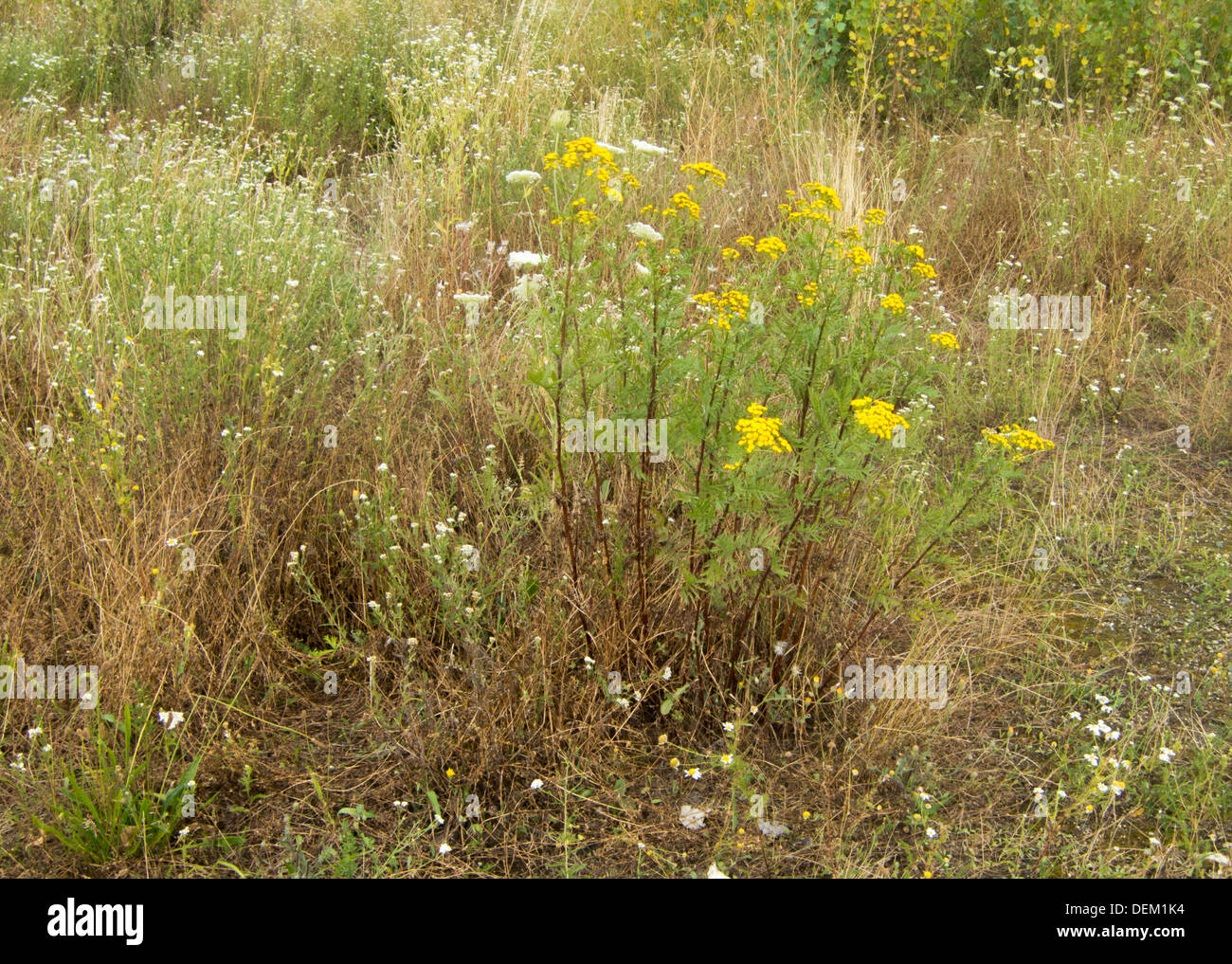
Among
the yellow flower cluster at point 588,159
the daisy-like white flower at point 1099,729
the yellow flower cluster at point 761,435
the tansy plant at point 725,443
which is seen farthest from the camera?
the daisy-like white flower at point 1099,729

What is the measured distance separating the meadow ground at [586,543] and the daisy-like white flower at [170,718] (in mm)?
18

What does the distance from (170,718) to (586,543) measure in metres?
1.23

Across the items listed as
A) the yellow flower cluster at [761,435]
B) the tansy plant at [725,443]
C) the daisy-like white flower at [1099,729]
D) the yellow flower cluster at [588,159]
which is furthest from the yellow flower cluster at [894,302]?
the daisy-like white flower at [1099,729]

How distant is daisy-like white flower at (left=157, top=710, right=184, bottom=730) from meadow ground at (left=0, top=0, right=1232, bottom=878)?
0.06 feet

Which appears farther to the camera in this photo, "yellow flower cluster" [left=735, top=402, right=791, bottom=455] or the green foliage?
the green foliage

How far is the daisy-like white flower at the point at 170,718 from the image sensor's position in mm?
2477

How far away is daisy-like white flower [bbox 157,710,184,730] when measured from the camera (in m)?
2.48

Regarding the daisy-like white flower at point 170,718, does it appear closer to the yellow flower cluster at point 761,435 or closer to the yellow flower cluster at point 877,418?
the yellow flower cluster at point 761,435

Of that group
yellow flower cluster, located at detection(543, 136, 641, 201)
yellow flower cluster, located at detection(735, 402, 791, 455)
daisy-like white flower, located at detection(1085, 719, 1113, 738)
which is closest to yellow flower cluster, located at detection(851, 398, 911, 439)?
yellow flower cluster, located at detection(735, 402, 791, 455)

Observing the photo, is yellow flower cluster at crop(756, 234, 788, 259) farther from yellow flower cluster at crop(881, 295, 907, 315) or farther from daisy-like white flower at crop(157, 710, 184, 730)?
daisy-like white flower at crop(157, 710, 184, 730)

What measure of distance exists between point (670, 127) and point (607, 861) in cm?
483

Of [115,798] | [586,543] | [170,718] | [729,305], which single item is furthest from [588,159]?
[115,798]

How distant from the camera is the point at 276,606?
9.92ft

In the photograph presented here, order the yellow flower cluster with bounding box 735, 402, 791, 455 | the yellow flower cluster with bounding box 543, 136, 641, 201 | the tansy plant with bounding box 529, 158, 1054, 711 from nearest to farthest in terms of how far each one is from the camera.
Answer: the yellow flower cluster with bounding box 735, 402, 791, 455
the yellow flower cluster with bounding box 543, 136, 641, 201
the tansy plant with bounding box 529, 158, 1054, 711
